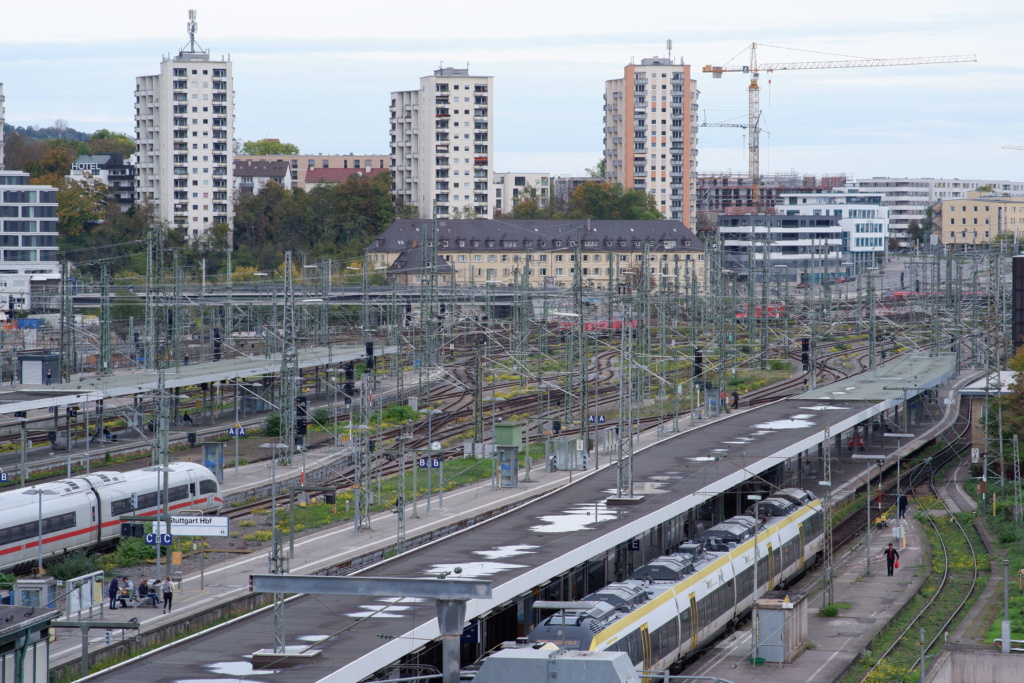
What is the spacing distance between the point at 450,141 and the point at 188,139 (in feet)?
79.9

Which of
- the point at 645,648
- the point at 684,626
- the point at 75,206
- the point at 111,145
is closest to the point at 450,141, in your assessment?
the point at 75,206

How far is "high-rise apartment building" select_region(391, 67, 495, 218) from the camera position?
123 m

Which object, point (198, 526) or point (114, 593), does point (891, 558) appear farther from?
point (114, 593)

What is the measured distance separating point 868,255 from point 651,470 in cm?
11676

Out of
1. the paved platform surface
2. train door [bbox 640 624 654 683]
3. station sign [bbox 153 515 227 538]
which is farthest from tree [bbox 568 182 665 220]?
train door [bbox 640 624 654 683]

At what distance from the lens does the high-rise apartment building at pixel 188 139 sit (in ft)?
369

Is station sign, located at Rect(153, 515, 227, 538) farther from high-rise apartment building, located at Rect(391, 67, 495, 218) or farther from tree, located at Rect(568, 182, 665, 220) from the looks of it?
tree, located at Rect(568, 182, 665, 220)

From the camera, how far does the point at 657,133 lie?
465 feet

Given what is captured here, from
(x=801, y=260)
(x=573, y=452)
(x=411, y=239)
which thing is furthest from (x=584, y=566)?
(x=801, y=260)

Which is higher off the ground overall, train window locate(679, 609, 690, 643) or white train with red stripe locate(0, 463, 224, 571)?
white train with red stripe locate(0, 463, 224, 571)

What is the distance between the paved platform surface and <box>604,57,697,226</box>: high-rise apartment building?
361ft

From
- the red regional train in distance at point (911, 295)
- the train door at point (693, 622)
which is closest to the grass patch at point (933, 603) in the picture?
the train door at point (693, 622)

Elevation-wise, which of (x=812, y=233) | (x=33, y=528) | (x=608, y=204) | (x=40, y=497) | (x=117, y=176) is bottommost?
(x=33, y=528)

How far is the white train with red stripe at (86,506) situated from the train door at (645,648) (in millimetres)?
14380
